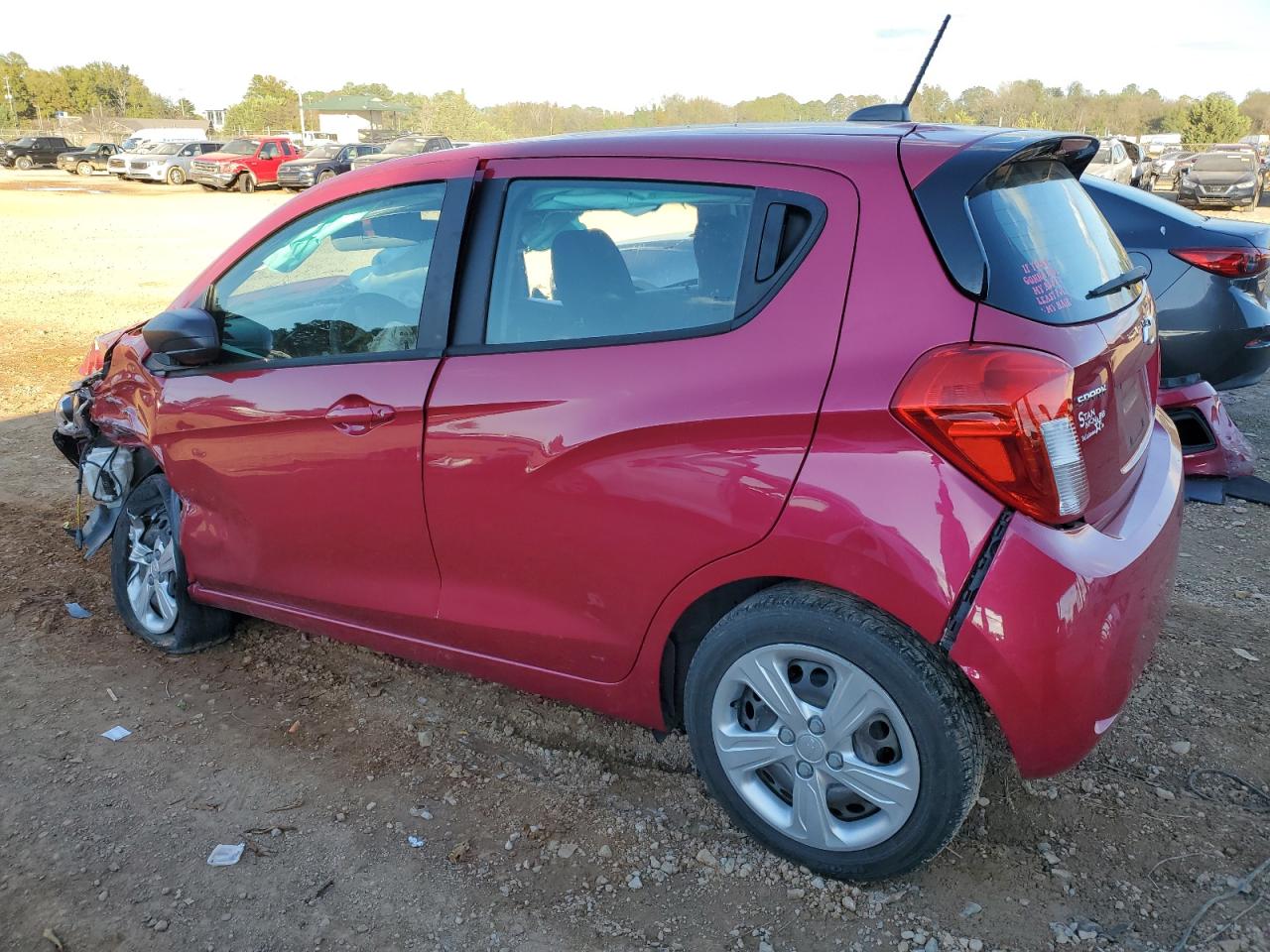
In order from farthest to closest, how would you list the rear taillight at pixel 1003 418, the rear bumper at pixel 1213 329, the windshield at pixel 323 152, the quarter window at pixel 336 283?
1. the windshield at pixel 323 152
2. the rear bumper at pixel 1213 329
3. the quarter window at pixel 336 283
4. the rear taillight at pixel 1003 418

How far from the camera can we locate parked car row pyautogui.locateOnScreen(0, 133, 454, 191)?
1198 inches

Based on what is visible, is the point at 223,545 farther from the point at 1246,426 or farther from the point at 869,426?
the point at 1246,426

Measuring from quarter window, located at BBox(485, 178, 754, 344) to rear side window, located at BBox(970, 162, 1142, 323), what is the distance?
1.94 ft

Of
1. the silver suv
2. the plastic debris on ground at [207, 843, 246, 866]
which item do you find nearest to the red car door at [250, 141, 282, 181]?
the silver suv

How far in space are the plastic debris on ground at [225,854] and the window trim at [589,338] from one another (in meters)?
1.50

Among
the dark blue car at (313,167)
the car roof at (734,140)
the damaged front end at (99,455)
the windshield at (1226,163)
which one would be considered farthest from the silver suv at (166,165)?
the car roof at (734,140)

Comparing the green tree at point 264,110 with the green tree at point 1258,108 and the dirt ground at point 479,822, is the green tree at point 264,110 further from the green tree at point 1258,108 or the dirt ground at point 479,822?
the dirt ground at point 479,822

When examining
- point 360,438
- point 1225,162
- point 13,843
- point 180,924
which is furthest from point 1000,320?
point 1225,162

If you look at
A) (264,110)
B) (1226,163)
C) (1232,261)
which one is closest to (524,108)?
(264,110)

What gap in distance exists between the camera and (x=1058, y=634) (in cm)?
217

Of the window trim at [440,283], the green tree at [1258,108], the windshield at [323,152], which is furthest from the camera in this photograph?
the green tree at [1258,108]

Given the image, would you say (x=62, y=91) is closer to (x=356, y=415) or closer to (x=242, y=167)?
(x=242, y=167)

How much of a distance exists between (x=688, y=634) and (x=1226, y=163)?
27.8 m

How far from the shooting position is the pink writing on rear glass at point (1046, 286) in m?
2.31
